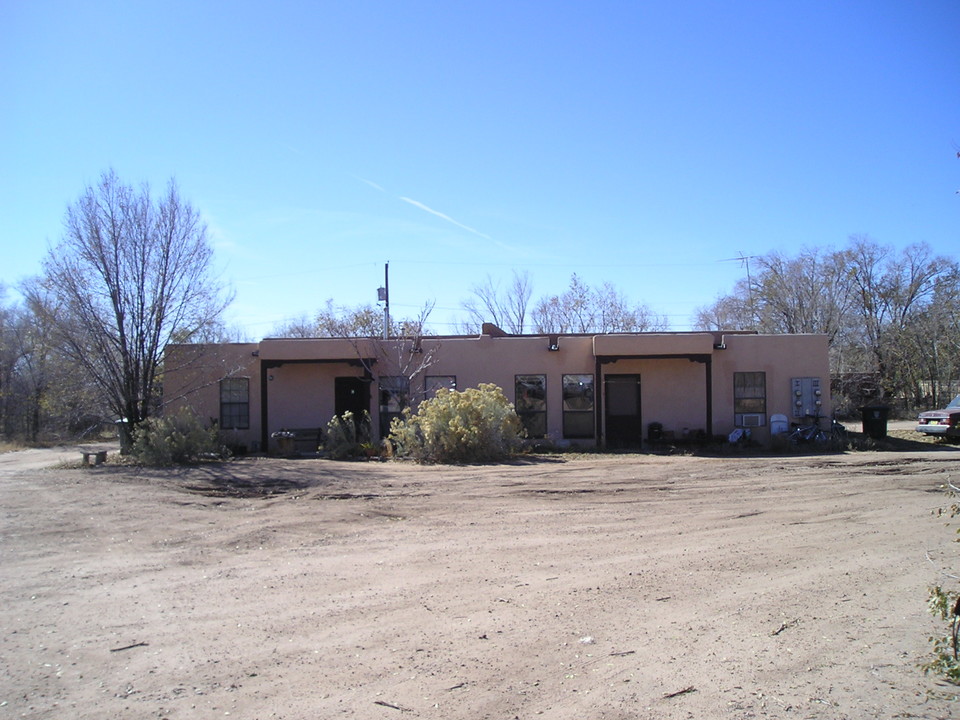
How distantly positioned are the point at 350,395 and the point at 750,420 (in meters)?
11.0

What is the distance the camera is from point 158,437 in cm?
1762

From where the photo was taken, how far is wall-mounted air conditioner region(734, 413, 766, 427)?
854 inches

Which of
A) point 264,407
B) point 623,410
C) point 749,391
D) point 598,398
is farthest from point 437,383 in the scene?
point 749,391

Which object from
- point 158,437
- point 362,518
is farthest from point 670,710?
point 158,437

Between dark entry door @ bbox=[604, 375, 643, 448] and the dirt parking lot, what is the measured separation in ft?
28.8

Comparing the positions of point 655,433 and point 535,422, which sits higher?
point 535,422

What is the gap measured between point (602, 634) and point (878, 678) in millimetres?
1865

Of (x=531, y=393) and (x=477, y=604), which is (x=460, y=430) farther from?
(x=477, y=604)

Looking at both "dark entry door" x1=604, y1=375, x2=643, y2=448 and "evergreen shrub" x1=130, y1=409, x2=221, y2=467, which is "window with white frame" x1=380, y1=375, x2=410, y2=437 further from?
"dark entry door" x1=604, y1=375, x2=643, y2=448

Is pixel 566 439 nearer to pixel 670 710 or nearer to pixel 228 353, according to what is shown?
pixel 228 353

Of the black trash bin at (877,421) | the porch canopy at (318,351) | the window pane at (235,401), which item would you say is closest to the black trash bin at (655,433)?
the black trash bin at (877,421)

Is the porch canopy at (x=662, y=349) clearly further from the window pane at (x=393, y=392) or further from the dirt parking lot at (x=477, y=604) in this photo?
the dirt parking lot at (x=477, y=604)

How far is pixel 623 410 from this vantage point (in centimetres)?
2216

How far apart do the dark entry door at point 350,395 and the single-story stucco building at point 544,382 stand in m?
0.03
